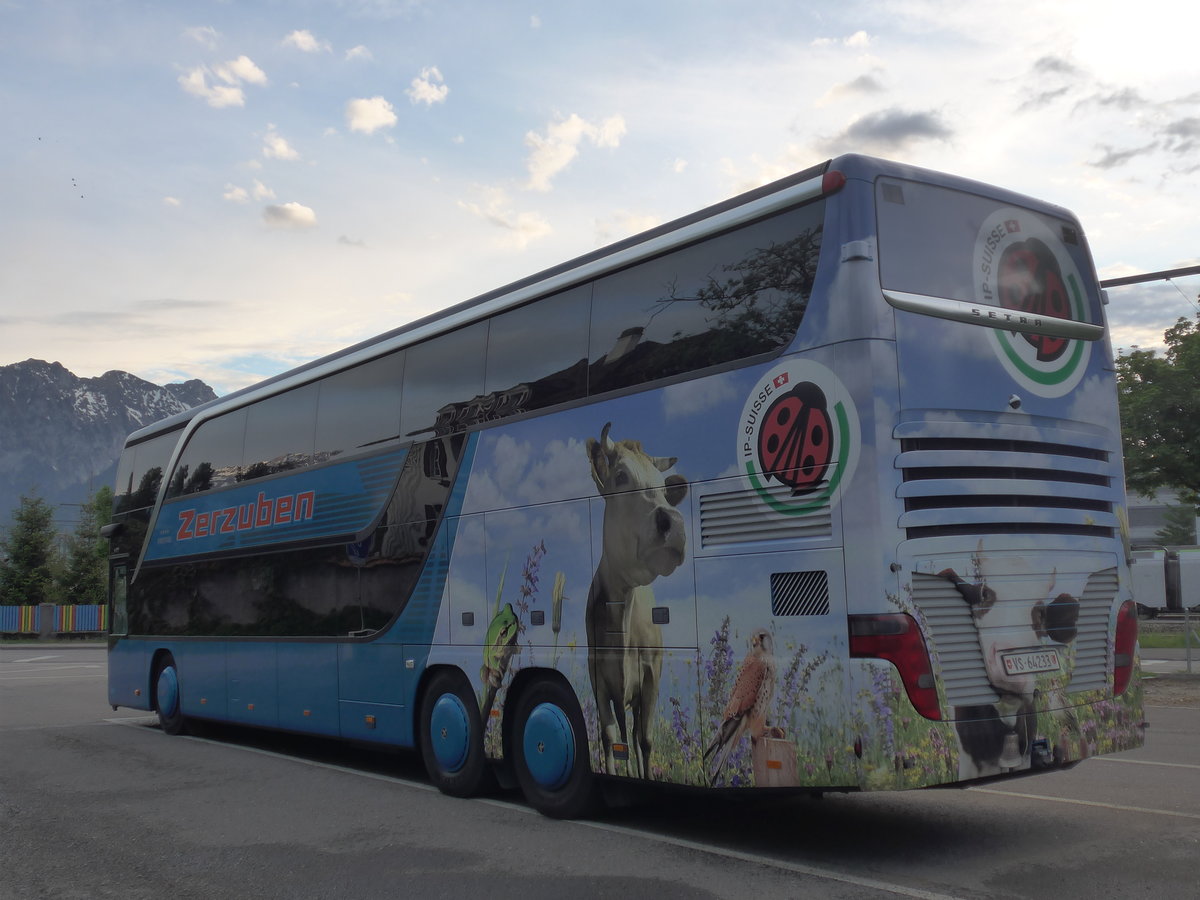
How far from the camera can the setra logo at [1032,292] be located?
24.6ft

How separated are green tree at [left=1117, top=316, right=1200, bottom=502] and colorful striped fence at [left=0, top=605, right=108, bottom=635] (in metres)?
42.5

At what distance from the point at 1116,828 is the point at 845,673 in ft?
8.75

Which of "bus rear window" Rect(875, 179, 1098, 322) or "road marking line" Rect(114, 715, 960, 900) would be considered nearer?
"road marking line" Rect(114, 715, 960, 900)

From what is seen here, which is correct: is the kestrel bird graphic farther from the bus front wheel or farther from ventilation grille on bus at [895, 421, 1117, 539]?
the bus front wheel

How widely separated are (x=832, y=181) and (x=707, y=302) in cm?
122

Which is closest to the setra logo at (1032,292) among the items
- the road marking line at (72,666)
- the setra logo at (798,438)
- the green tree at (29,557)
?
the setra logo at (798,438)

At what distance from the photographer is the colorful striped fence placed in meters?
51.0

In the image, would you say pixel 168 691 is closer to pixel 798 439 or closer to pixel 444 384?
pixel 444 384

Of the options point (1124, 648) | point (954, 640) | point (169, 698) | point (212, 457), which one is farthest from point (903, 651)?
point (169, 698)

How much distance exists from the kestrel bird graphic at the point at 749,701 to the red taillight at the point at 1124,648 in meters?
2.37

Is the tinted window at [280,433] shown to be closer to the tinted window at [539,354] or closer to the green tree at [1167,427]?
the tinted window at [539,354]

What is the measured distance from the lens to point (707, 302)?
7895mm

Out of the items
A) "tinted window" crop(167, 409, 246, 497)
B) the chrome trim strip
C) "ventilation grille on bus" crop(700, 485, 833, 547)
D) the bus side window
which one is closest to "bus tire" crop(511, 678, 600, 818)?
"ventilation grille on bus" crop(700, 485, 833, 547)

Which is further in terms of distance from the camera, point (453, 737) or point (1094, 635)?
point (453, 737)
